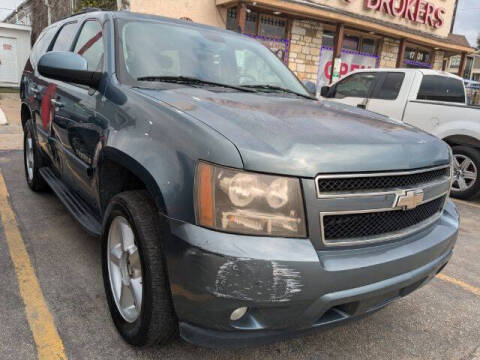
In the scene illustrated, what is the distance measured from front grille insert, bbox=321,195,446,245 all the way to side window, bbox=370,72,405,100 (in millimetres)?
5358

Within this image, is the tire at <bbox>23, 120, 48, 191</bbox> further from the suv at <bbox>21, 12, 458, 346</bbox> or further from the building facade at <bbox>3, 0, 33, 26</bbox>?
the building facade at <bbox>3, 0, 33, 26</bbox>

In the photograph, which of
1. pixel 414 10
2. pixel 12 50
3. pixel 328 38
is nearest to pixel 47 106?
pixel 328 38

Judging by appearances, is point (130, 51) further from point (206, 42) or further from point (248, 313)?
point (248, 313)

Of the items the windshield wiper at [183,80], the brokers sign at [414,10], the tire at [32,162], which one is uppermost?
the brokers sign at [414,10]

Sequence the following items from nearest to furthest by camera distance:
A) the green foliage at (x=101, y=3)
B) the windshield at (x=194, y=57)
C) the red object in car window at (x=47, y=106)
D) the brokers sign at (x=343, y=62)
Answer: the windshield at (x=194, y=57), the red object in car window at (x=47, y=106), the green foliage at (x=101, y=3), the brokers sign at (x=343, y=62)

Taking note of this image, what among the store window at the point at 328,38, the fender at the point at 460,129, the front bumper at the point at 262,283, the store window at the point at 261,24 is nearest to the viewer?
the front bumper at the point at 262,283

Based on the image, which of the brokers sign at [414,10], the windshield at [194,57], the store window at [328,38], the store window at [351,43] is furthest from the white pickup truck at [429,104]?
the store window at [351,43]

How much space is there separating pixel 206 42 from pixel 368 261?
2.14 meters

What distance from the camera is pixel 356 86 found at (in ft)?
24.7

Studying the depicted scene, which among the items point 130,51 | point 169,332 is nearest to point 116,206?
point 169,332

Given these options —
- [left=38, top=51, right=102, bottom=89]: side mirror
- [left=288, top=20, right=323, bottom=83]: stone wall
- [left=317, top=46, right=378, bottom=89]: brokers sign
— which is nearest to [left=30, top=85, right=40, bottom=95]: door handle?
[left=38, top=51, right=102, bottom=89]: side mirror

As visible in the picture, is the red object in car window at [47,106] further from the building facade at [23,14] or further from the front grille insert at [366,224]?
the building facade at [23,14]

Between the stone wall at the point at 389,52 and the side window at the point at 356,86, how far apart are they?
33.9ft

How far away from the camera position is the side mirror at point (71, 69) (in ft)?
8.36
